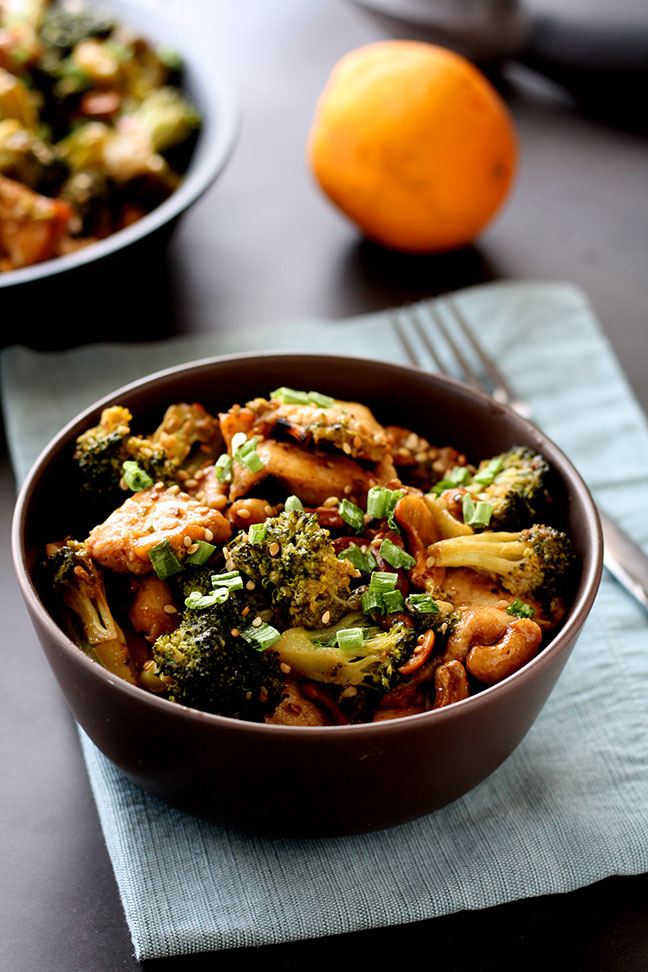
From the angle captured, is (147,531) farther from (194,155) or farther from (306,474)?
(194,155)

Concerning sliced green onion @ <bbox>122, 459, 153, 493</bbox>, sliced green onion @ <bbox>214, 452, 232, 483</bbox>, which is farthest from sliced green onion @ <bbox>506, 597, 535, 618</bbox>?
sliced green onion @ <bbox>122, 459, 153, 493</bbox>

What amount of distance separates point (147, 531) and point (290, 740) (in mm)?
385

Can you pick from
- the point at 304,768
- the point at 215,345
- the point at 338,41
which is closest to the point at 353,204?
the point at 215,345

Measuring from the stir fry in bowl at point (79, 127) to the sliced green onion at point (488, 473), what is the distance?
3.84 feet

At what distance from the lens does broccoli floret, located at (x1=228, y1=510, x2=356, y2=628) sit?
1385 millimetres

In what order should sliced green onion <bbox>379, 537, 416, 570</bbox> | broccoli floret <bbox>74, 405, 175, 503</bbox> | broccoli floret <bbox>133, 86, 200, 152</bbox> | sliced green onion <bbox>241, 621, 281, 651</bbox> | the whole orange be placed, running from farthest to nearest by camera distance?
broccoli floret <bbox>133, 86, 200, 152</bbox>
the whole orange
broccoli floret <bbox>74, 405, 175, 503</bbox>
sliced green onion <bbox>379, 537, 416, 570</bbox>
sliced green onion <bbox>241, 621, 281, 651</bbox>

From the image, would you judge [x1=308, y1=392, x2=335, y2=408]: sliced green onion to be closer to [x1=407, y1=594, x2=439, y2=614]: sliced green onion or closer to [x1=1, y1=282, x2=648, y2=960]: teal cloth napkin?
[x1=407, y1=594, x2=439, y2=614]: sliced green onion

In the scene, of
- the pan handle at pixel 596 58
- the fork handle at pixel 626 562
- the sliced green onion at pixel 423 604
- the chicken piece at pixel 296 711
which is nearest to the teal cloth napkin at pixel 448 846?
the fork handle at pixel 626 562

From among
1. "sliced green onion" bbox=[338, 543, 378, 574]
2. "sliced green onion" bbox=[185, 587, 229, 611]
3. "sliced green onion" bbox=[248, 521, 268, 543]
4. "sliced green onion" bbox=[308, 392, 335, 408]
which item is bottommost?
"sliced green onion" bbox=[338, 543, 378, 574]

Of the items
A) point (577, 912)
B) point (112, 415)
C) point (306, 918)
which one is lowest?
point (577, 912)

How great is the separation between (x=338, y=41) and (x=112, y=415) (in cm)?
274

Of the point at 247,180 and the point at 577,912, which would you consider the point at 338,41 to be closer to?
the point at 247,180

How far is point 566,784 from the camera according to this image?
159 centimetres

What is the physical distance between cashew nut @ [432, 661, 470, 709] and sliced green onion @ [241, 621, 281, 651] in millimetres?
222
